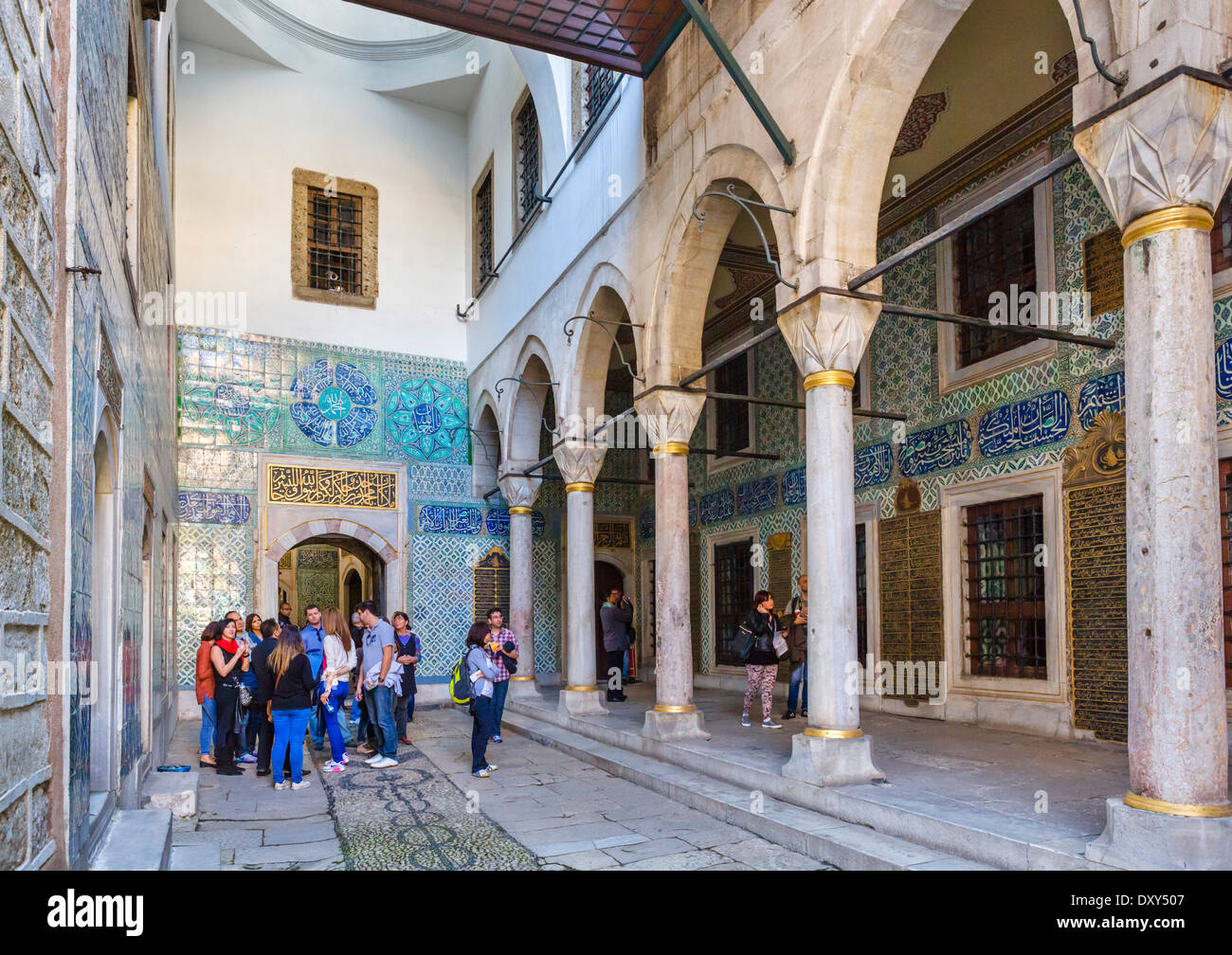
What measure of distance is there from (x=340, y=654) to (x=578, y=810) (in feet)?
8.01

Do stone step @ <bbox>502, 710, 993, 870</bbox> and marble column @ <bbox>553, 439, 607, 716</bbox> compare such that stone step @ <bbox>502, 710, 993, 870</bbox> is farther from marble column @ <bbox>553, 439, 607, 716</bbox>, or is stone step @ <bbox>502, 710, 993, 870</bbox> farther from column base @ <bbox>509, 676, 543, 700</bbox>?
column base @ <bbox>509, 676, 543, 700</bbox>

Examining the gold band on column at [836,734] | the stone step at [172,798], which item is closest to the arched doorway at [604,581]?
the stone step at [172,798]

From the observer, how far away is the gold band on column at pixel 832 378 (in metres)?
5.79

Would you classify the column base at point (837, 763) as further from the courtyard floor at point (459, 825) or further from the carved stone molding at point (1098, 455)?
the carved stone molding at point (1098, 455)

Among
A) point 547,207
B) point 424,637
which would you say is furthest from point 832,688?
point 424,637

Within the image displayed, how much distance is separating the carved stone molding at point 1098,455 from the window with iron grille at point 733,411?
4.83 metres

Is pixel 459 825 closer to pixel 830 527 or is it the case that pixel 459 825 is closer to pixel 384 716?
pixel 384 716

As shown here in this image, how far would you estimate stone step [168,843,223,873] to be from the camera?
4539 millimetres

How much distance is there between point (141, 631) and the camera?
21.2 ft

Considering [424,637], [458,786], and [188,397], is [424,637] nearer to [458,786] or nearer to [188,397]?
[188,397]

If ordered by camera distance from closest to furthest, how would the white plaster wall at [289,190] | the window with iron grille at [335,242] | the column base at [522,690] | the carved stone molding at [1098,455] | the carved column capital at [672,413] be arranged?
the carved stone molding at [1098,455]
the carved column capital at [672,413]
the column base at [522,690]
the white plaster wall at [289,190]
the window with iron grille at [335,242]

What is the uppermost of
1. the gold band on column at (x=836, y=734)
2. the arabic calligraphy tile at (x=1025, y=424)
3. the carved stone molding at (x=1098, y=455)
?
the arabic calligraphy tile at (x=1025, y=424)

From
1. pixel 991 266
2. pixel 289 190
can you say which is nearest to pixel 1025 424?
pixel 991 266

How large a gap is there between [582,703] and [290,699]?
3503 millimetres
